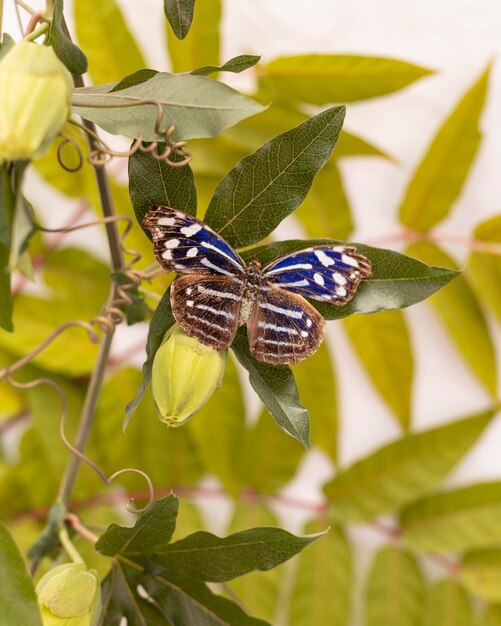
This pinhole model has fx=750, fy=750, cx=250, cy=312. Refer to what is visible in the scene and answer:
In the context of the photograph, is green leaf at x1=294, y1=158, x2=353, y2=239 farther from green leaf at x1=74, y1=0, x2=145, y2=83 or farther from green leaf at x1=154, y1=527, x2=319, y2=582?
green leaf at x1=154, y1=527, x2=319, y2=582

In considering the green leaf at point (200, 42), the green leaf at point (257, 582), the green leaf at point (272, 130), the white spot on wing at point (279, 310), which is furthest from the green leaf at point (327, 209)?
the white spot on wing at point (279, 310)

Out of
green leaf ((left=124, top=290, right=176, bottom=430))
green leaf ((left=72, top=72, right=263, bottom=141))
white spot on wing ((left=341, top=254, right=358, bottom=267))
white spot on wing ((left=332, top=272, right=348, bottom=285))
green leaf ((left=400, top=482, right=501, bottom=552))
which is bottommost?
green leaf ((left=400, top=482, right=501, bottom=552))

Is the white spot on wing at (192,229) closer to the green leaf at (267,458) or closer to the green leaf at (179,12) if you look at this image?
the green leaf at (179,12)

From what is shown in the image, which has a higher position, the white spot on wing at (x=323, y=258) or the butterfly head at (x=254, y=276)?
the white spot on wing at (x=323, y=258)

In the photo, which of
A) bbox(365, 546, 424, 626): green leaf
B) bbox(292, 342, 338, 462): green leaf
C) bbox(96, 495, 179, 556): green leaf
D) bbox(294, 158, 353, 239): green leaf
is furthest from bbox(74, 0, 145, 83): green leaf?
bbox(365, 546, 424, 626): green leaf

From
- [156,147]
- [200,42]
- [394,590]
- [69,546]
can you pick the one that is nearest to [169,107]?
[156,147]

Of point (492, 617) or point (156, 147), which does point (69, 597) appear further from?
point (492, 617)
